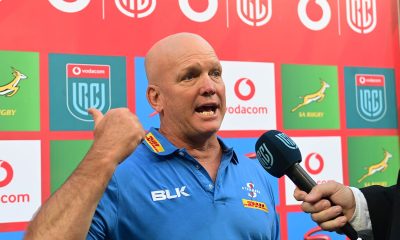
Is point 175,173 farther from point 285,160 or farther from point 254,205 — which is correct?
point 285,160

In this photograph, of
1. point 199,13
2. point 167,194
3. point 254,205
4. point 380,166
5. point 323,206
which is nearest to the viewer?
point 323,206

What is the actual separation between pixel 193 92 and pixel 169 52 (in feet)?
0.47

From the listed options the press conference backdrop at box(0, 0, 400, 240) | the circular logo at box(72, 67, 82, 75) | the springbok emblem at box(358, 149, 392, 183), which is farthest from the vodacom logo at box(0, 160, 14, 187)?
the springbok emblem at box(358, 149, 392, 183)

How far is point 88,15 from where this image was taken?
2074 millimetres

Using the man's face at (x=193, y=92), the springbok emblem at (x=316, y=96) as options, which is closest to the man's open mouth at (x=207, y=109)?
the man's face at (x=193, y=92)

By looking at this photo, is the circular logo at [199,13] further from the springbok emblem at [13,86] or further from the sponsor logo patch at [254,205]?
the sponsor logo patch at [254,205]

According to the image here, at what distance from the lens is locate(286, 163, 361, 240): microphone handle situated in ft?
3.52

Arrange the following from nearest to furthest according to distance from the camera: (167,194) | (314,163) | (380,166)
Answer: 1. (167,194)
2. (314,163)
3. (380,166)

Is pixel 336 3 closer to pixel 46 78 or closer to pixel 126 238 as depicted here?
pixel 46 78

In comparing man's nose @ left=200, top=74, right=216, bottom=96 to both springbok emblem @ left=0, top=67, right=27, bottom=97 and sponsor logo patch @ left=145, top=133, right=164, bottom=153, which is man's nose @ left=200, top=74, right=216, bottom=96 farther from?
springbok emblem @ left=0, top=67, right=27, bottom=97

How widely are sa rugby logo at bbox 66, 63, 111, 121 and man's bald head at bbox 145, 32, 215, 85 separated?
0.55 metres

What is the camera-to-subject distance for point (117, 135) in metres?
1.11

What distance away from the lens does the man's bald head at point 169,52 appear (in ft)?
5.03

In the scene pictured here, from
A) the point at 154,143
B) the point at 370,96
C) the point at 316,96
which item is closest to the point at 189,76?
the point at 154,143
